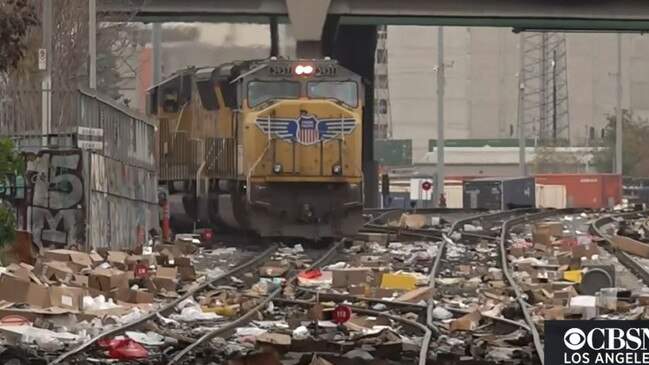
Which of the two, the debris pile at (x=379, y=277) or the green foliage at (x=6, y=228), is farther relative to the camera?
the green foliage at (x=6, y=228)

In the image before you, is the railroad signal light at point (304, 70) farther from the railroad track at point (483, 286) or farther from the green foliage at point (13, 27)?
the green foliage at point (13, 27)

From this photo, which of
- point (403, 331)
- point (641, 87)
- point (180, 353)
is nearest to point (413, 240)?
point (403, 331)

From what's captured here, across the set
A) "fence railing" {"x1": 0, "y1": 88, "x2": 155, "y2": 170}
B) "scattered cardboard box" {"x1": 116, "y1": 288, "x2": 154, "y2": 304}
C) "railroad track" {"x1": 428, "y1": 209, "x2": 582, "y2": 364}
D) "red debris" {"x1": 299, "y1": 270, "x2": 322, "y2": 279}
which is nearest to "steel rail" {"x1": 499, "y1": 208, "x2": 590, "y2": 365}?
"railroad track" {"x1": 428, "y1": 209, "x2": 582, "y2": 364}

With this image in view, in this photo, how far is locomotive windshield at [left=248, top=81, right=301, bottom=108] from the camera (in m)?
28.6

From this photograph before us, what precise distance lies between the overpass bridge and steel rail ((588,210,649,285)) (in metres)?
6.80

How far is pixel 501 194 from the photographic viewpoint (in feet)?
208

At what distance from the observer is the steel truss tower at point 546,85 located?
116375 millimetres

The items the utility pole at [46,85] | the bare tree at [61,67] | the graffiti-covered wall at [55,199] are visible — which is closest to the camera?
the graffiti-covered wall at [55,199]

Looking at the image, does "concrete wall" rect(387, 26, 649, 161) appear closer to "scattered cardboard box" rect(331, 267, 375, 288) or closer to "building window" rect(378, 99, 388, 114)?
"building window" rect(378, 99, 388, 114)

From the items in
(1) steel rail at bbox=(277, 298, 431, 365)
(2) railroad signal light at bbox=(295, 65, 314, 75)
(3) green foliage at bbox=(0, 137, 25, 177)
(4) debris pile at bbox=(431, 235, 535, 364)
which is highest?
(2) railroad signal light at bbox=(295, 65, 314, 75)

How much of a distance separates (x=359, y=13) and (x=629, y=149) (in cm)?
6660

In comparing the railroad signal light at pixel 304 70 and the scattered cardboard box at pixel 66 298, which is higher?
the railroad signal light at pixel 304 70

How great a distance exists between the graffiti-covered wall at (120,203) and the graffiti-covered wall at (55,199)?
13.6 inches

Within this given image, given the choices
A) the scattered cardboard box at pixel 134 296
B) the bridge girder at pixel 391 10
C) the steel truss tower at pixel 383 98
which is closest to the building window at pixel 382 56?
the steel truss tower at pixel 383 98
